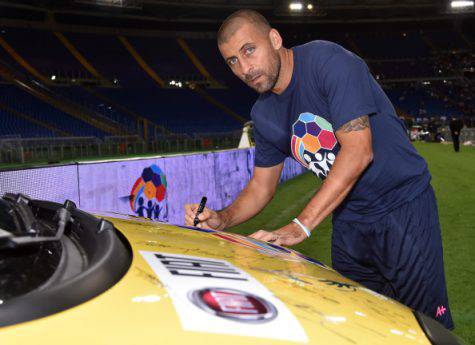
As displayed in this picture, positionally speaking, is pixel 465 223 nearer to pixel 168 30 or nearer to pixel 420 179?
pixel 420 179

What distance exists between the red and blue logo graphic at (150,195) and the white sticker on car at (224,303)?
194 inches

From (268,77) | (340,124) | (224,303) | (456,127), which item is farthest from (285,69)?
(456,127)

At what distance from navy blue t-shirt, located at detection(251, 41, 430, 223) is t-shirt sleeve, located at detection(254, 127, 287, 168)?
142 millimetres

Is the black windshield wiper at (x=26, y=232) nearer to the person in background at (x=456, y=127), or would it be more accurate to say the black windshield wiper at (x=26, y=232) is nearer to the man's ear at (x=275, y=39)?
the man's ear at (x=275, y=39)

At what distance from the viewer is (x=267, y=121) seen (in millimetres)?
2355

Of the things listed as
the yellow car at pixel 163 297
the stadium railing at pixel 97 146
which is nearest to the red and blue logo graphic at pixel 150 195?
the yellow car at pixel 163 297

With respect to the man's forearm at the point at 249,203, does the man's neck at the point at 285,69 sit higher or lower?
higher

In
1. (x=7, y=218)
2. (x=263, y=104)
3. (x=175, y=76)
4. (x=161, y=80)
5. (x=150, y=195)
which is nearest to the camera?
(x=7, y=218)

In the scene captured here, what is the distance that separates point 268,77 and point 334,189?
54cm

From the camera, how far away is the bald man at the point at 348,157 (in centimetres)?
191

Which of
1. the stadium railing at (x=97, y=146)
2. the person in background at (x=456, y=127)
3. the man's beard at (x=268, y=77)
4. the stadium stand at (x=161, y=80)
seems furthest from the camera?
the stadium stand at (x=161, y=80)

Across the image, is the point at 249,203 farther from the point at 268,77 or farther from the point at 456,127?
the point at 456,127

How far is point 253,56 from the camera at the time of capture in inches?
79.2

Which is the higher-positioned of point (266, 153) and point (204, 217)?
point (266, 153)
